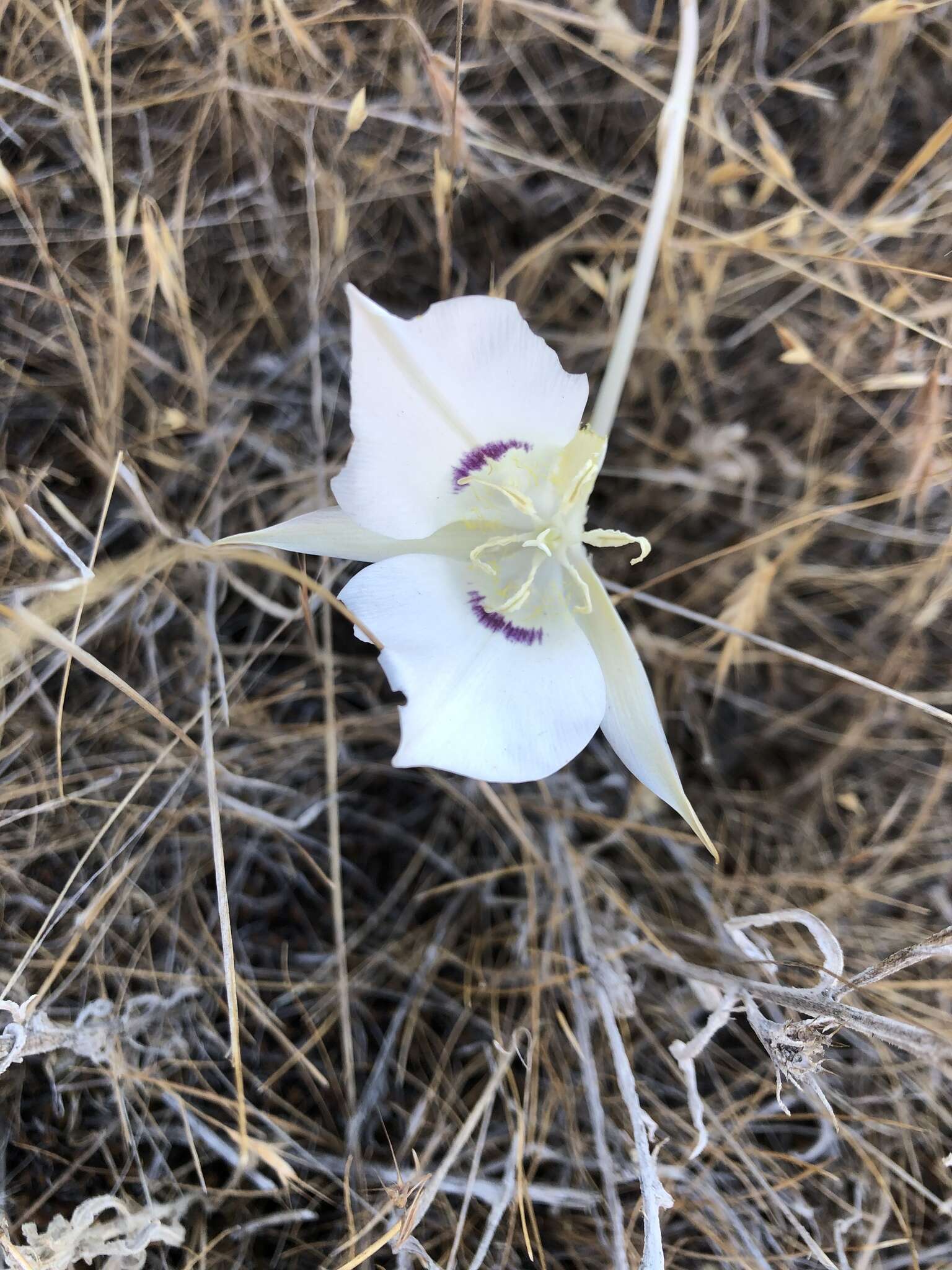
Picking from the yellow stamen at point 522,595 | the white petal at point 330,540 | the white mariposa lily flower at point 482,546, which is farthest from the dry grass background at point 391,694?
the yellow stamen at point 522,595

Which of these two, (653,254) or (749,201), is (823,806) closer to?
(653,254)

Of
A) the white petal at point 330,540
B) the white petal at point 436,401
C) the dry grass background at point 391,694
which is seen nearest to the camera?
the white petal at point 436,401

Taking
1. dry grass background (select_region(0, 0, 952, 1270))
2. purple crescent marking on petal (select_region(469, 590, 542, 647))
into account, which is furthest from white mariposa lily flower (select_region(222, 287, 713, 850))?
dry grass background (select_region(0, 0, 952, 1270))

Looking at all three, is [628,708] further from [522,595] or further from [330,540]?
[330,540]

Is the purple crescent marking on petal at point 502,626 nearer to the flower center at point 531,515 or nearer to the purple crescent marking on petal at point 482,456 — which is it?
the flower center at point 531,515

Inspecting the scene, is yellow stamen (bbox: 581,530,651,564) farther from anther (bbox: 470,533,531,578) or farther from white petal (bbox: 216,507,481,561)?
white petal (bbox: 216,507,481,561)

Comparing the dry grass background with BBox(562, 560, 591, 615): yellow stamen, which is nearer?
BBox(562, 560, 591, 615): yellow stamen
